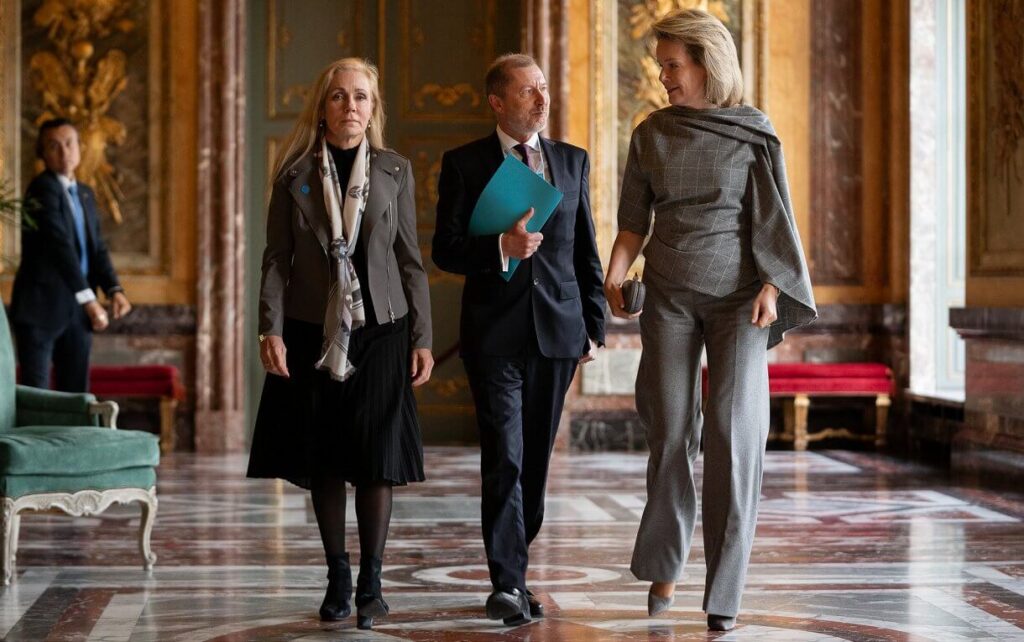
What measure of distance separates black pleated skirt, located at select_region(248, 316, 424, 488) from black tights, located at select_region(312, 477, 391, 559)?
0.04 metres

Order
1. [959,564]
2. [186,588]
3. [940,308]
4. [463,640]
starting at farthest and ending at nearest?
1. [940,308]
2. [959,564]
3. [186,588]
4. [463,640]

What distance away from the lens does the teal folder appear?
3.81m

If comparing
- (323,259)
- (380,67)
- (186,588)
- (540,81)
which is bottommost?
(186,588)

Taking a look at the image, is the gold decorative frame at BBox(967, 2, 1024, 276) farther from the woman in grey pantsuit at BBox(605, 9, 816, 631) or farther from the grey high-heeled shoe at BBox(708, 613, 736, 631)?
the grey high-heeled shoe at BBox(708, 613, 736, 631)

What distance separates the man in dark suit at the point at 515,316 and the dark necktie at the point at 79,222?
3.16 metres

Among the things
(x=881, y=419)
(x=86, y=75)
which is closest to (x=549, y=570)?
(x=881, y=419)

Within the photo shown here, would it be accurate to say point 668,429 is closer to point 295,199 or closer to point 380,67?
point 295,199

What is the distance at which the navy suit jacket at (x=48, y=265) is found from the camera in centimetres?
660

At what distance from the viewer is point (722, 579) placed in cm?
373

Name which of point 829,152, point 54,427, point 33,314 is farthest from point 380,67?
point 54,427

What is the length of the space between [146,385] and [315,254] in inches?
208

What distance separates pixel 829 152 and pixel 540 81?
5.83m

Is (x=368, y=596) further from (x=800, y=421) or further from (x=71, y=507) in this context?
(x=800, y=421)

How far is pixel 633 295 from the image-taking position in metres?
3.73
